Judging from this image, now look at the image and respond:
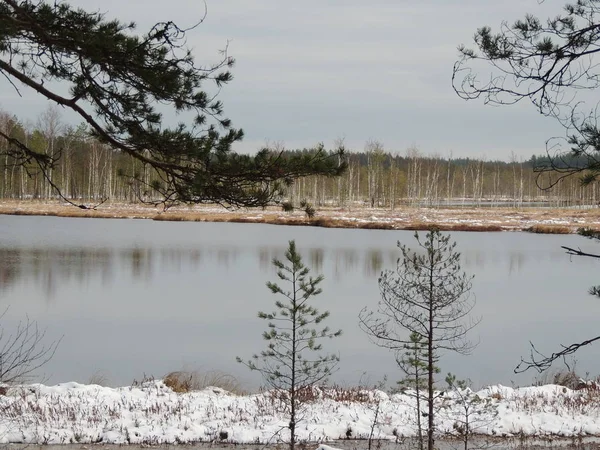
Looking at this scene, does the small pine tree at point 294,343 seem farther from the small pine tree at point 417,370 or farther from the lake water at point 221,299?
the lake water at point 221,299

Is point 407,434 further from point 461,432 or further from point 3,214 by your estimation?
point 3,214

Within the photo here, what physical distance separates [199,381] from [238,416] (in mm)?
2642

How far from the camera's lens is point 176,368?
11688 millimetres

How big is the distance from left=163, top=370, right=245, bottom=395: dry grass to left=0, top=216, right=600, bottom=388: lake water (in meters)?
0.29

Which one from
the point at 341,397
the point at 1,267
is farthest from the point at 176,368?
the point at 1,267

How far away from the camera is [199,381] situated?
35.8 ft

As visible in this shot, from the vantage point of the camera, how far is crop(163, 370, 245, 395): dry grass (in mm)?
10094

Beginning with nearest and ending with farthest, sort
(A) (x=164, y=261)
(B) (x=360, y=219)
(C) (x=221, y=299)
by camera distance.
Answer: (C) (x=221, y=299), (A) (x=164, y=261), (B) (x=360, y=219)

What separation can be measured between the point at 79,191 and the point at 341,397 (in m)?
65.2

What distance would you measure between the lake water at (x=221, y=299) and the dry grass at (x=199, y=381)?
29 cm

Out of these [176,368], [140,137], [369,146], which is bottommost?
[176,368]

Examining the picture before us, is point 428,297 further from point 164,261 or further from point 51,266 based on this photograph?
point 164,261

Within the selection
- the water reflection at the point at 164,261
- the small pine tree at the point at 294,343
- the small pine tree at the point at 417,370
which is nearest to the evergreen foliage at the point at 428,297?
the small pine tree at the point at 417,370

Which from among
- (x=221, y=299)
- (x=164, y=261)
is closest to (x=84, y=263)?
(x=164, y=261)
